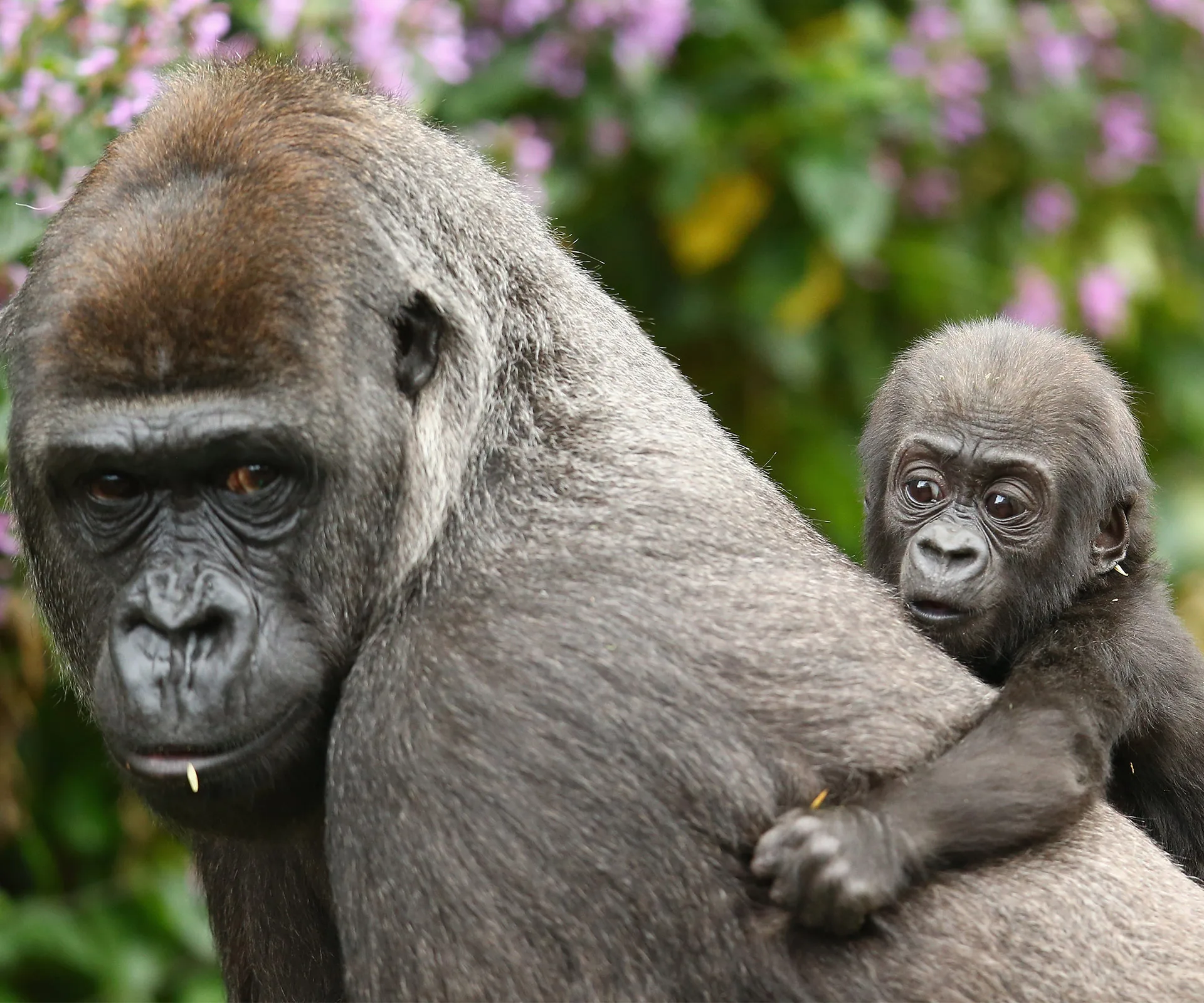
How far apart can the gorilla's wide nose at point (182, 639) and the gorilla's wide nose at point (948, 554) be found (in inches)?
67.3

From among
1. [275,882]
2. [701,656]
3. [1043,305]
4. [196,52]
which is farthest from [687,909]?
[1043,305]

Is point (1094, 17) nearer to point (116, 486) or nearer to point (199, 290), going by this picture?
point (199, 290)

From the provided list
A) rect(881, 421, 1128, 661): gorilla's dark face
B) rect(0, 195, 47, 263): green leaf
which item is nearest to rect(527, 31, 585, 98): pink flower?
rect(0, 195, 47, 263): green leaf

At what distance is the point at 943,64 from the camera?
26.2ft

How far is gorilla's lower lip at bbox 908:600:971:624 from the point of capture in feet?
13.7

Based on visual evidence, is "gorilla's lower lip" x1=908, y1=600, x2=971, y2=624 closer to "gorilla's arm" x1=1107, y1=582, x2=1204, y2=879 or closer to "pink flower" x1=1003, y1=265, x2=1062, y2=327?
"gorilla's arm" x1=1107, y1=582, x2=1204, y2=879

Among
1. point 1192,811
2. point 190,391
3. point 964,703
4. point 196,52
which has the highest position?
point 196,52

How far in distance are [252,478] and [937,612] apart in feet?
5.65

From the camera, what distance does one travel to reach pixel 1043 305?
8.52 m

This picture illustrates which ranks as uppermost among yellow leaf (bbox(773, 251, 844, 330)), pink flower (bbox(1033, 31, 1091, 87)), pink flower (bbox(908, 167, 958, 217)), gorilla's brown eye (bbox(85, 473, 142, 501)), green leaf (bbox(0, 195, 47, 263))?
pink flower (bbox(1033, 31, 1091, 87))

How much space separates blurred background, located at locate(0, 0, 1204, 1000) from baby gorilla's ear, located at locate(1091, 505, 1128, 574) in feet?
7.86

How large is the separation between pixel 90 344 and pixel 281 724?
0.86m

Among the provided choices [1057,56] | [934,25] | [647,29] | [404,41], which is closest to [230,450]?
[404,41]

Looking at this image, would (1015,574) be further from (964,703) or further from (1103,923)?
(1103,923)
